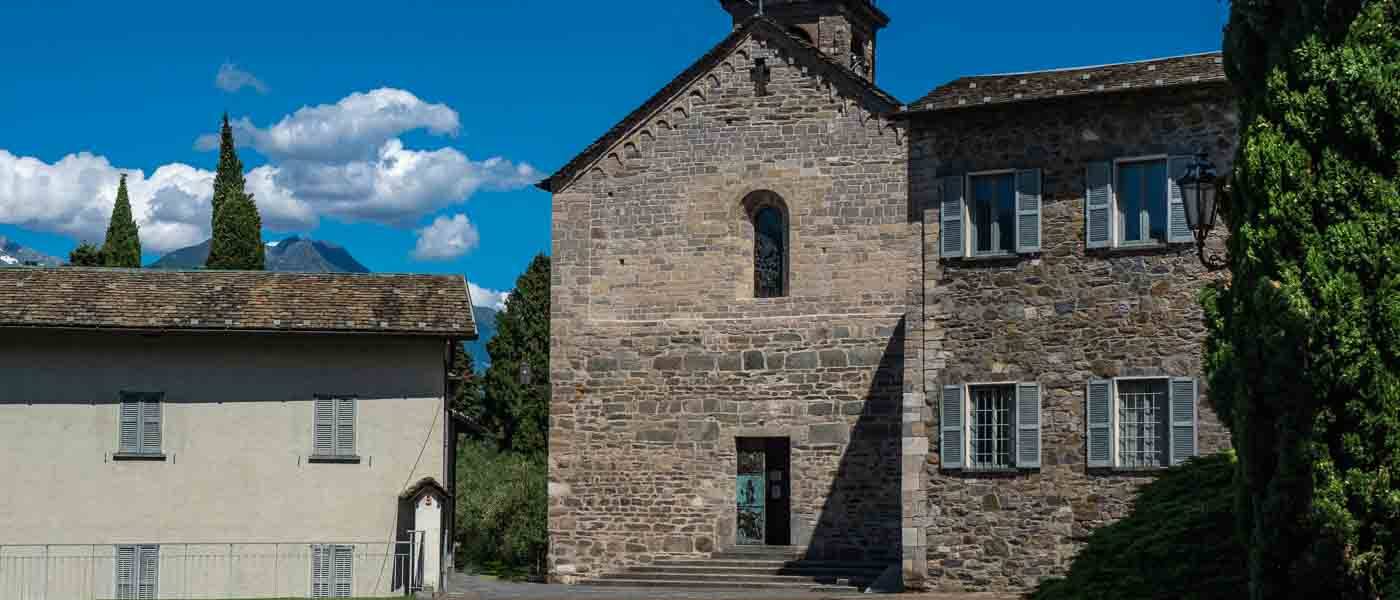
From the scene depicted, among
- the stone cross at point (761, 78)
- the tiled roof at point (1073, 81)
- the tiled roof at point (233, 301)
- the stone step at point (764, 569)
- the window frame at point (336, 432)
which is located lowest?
the stone step at point (764, 569)

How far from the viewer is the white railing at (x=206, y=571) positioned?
28000mm

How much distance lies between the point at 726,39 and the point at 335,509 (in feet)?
31.9

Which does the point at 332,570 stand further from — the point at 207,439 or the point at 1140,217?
the point at 1140,217

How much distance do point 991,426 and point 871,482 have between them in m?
3.28

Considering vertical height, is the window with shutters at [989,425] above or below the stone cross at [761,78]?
below

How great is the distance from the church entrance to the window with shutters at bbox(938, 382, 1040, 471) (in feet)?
13.8

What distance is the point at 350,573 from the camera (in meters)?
28.5

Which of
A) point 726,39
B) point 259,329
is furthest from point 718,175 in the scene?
point 259,329

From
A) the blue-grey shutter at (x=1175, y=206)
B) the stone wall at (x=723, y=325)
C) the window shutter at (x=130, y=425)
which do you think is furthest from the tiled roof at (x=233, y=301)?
the blue-grey shutter at (x=1175, y=206)

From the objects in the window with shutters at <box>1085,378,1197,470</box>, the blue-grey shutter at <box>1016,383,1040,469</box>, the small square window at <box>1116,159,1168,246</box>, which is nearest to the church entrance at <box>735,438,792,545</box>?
the blue-grey shutter at <box>1016,383,1040,469</box>

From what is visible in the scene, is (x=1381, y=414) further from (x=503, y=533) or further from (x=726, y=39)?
(x=503, y=533)

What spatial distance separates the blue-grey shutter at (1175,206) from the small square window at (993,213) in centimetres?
208

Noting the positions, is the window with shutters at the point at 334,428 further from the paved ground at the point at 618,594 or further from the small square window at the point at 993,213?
the small square window at the point at 993,213

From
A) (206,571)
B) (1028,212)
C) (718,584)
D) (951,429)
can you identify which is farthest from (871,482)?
(206,571)
